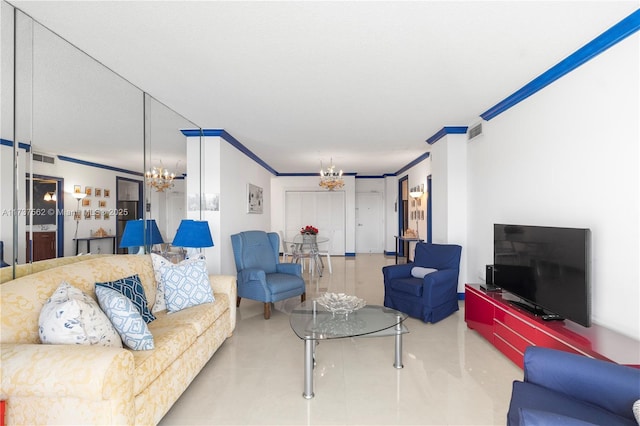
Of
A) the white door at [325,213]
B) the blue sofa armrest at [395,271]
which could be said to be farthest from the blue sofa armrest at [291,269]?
the white door at [325,213]

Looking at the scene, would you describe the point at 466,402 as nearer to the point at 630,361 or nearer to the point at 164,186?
the point at 630,361

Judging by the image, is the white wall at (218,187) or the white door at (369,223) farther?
the white door at (369,223)

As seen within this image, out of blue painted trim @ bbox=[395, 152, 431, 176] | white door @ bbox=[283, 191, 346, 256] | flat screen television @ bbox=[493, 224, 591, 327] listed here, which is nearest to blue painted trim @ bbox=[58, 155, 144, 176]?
flat screen television @ bbox=[493, 224, 591, 327]

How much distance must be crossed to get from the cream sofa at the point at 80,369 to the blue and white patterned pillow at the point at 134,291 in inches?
4.7

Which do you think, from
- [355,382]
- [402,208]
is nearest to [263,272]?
[355,382]

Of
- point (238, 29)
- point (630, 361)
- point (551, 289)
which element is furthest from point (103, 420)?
point (551, 289)

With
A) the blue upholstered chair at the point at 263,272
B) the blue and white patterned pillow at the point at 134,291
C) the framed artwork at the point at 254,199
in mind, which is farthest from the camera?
the framed artwork at the point at 254,199

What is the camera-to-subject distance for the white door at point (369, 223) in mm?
10320

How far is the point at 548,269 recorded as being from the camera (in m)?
2.58

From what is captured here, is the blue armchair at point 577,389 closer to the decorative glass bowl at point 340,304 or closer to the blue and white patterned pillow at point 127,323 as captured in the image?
the decorative glass bowl at point 340,304

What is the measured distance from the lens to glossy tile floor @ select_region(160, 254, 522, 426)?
2113 mm

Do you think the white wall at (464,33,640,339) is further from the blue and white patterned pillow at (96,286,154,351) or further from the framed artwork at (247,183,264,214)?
the framed artwork at (247,183,264,214)

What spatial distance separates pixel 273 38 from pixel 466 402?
2.86 metres

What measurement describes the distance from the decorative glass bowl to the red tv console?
1.26 metres
